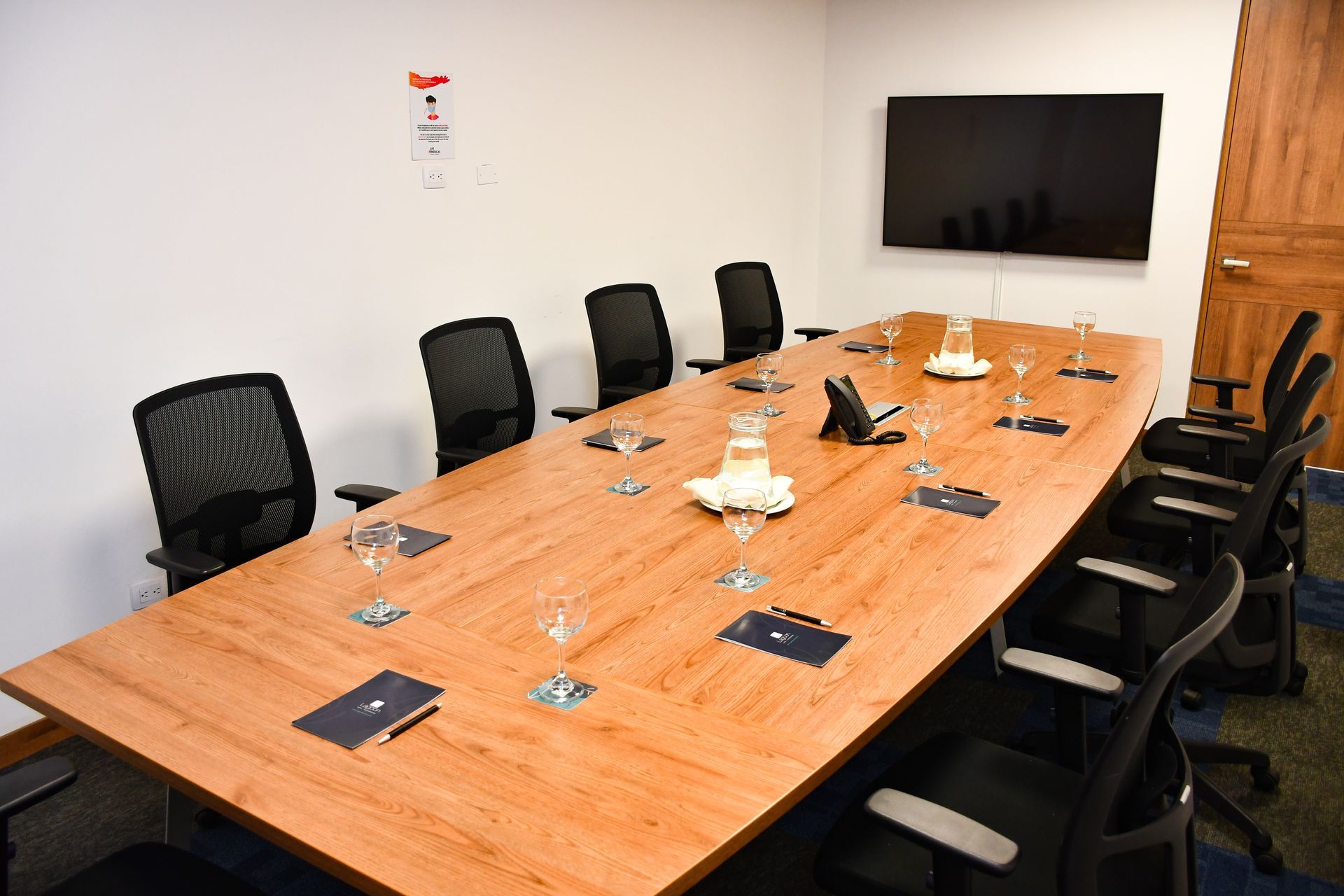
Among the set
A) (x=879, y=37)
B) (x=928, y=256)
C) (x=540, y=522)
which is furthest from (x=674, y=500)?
(x=879, y=37)

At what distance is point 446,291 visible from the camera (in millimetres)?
4680

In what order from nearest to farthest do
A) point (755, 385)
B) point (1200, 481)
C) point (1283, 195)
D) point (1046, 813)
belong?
point (1046, 813)
point (1200, 481)
point (755, 385)
point (1283, 195)

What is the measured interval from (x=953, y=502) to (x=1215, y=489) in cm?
109

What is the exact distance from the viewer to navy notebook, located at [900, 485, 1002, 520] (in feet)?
8.91

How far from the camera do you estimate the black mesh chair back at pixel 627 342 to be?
14.7 feet

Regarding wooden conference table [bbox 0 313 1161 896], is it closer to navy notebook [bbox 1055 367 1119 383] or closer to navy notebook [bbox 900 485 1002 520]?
navy notebook [bbox 900 485 1002 520]

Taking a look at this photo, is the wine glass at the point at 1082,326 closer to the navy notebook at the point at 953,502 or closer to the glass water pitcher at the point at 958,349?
the glass water pitcher at the point at 958,349

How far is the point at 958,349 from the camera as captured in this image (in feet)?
13.8

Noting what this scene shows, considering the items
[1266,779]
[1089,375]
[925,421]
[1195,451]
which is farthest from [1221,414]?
[925,421]

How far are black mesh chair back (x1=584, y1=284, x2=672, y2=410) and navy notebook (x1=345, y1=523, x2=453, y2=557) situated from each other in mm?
1798

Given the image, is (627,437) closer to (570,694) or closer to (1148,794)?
(570,694)

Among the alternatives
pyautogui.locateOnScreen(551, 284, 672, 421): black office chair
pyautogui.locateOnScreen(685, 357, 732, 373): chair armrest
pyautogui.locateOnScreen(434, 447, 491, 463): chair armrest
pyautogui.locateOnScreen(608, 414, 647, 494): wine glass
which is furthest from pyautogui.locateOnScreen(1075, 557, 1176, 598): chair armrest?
pyautogui.locateOnScreen(685, 357, 732, 373): chair armrest

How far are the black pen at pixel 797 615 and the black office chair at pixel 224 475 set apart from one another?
142cm

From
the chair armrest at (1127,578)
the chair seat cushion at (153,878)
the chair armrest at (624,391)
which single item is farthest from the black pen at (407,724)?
the chair armrest at (624,391)
